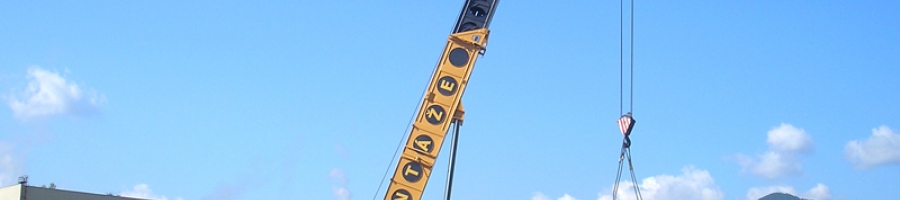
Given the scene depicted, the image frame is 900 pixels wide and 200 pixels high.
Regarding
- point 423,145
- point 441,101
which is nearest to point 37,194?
point 423,145

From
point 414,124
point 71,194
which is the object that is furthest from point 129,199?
point 414,124

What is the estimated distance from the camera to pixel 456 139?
71.3 feet

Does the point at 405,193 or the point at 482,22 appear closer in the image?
the point at 405,193

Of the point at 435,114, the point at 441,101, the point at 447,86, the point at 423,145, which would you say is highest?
the point at 447,86

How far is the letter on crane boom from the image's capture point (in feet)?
69.1

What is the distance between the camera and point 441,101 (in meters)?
21.7

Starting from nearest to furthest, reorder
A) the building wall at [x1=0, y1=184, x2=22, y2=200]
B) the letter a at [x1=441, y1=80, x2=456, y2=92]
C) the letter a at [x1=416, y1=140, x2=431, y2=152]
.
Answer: the letter a at [x1=416, y1=140, x2=431, y2=152] → the letter a at [x1=441, y1=80, x2=456, y2=92] → the building wall at [x1=0, y1=184, x2=22, y2=200]

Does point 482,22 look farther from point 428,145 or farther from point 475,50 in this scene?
point 428,145

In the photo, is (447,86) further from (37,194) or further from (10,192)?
(10,192)

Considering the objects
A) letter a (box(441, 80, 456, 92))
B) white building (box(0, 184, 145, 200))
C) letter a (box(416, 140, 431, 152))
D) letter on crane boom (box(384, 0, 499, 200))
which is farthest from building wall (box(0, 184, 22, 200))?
letter a (box(441, 80, 456, 92))

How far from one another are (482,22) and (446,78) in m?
1.88

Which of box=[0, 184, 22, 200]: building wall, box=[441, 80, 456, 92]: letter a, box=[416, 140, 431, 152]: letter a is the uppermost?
box=[441, 80, 456, 92]: letter a

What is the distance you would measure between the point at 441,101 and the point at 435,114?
381 millimetres

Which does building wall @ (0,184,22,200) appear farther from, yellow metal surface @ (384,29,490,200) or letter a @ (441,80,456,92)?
letter a @ (441,80,456,92)
